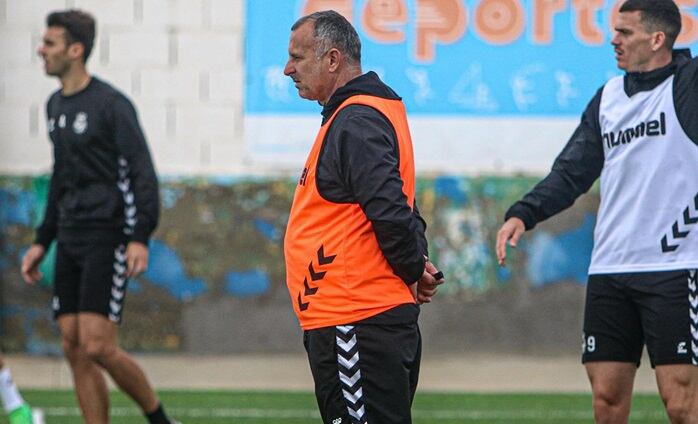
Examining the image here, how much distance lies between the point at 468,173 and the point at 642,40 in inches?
266

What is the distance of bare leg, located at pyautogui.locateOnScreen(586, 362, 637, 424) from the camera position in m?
6.08

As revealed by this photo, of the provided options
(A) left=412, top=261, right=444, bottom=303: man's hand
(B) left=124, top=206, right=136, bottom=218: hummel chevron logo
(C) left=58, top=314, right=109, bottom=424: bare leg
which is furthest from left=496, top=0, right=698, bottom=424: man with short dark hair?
(C) left=58, top=314, right=109, bottom=424: bare leg

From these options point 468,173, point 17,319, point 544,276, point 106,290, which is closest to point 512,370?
point 544,276

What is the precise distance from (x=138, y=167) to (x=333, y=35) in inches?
110

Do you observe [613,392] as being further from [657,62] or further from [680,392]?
[657,62]

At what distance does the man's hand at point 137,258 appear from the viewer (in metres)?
7.36

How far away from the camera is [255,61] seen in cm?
1283

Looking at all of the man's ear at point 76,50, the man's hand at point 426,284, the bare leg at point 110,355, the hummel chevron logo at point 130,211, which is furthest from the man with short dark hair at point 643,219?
the man's ear at point 76,50

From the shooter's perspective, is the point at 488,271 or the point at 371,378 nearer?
the point at 371,378

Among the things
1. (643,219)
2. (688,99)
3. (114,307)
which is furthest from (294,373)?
(688,99)

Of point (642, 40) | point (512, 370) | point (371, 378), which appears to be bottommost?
point (512, 370)

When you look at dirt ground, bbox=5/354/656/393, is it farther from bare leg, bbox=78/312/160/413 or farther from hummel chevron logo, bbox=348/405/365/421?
hummel chevron logo, bbox=348/405/365/421

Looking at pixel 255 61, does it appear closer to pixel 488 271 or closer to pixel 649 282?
pixel 488 271

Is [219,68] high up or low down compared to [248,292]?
up
